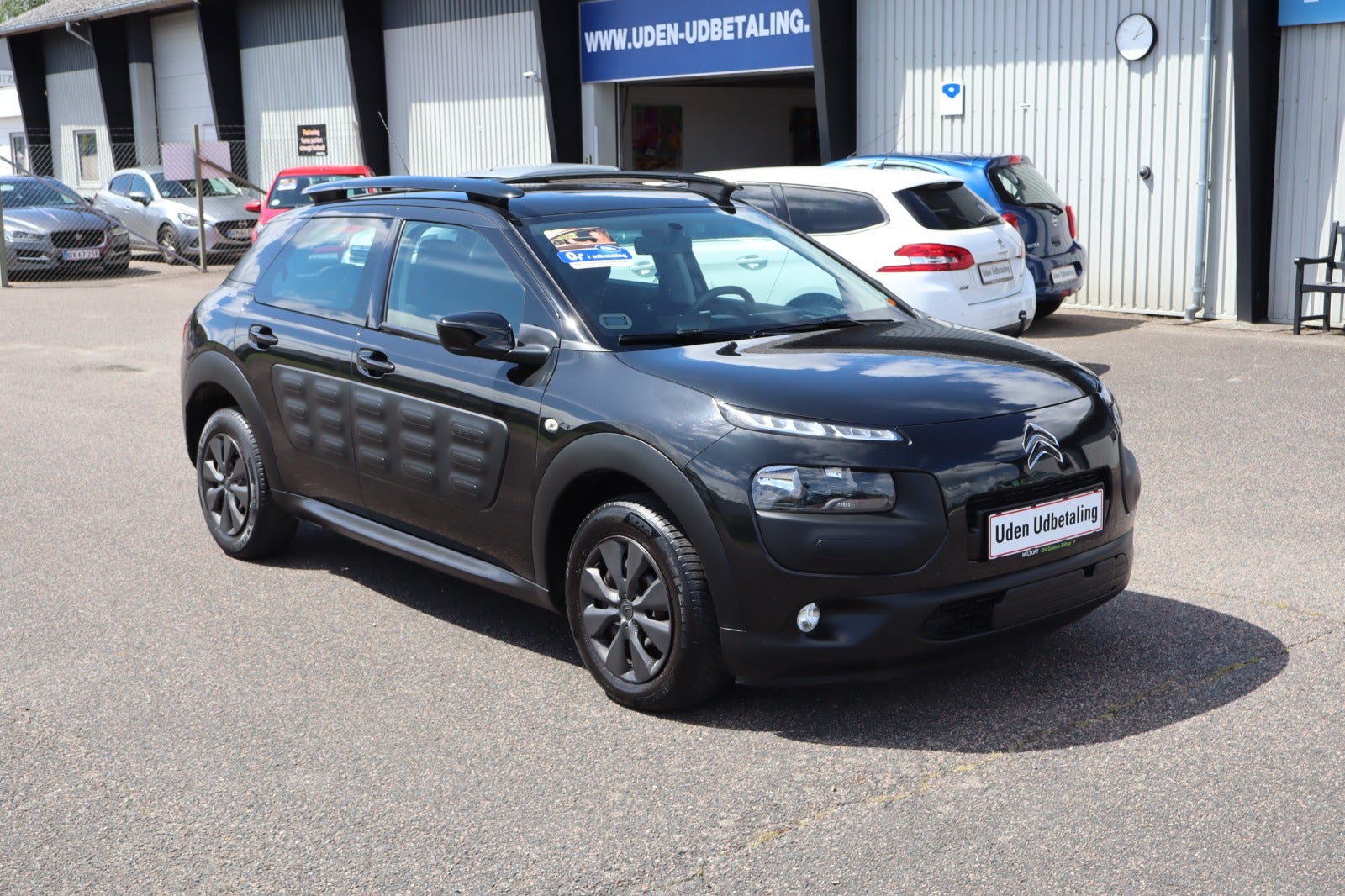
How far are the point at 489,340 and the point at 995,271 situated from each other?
6833 mm

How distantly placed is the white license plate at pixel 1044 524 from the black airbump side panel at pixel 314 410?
8.31 feet

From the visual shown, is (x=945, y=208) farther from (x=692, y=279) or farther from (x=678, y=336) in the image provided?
(x=678, y=336)

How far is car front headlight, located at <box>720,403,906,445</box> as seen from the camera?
4.05m

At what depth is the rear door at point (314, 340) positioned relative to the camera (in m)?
5.53

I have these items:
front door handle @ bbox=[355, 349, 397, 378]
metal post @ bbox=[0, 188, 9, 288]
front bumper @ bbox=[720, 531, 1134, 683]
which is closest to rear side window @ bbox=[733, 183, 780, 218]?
front door handle @ bbox=[355, 349, 397, 378]

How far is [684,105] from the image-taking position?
26641 millimetres

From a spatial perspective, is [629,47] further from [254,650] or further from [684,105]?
[254,650]

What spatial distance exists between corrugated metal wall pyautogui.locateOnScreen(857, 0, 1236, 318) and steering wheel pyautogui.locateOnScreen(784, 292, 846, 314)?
10263mm

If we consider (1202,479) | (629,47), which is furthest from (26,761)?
(629,47)

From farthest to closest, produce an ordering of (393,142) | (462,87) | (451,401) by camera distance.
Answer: (393,142)
(462,87)
(451,401)

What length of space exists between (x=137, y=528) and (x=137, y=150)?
29064 mm

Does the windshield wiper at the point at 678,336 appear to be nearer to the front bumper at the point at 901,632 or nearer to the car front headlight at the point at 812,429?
the car front headlight at the point at 812,429

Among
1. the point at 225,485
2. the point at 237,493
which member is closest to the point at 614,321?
the point at 237,493

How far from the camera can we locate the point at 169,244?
24.5 meters
